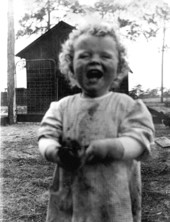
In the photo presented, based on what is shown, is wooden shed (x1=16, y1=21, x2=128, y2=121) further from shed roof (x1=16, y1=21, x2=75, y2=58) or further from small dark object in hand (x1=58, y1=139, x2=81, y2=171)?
small dark object in hand (x1=58, y1=139, x2=81, y2=171)

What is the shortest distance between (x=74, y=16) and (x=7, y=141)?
8.33m

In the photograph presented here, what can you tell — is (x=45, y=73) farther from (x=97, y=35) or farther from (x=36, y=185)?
(x=97, y=35)

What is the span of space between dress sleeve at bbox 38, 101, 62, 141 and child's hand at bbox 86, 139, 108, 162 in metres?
0.25

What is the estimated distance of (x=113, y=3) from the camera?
12.3 metres

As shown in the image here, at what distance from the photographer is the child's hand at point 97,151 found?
1258mm

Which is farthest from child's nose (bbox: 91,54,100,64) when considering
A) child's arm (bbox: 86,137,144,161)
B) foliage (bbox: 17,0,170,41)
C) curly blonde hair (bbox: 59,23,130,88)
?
foliage (bbox: 17,0,170,41)

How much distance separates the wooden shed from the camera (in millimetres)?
11914

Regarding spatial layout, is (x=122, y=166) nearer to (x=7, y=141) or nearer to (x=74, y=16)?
(x=7, y=141)

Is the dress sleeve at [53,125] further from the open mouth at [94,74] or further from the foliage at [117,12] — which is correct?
the foliage at [117,12]

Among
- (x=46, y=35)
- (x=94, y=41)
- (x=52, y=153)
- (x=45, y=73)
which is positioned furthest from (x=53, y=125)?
(x=46, y=35)

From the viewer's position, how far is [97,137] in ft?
4.62

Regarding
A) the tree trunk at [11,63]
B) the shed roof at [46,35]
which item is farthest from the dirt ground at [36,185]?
the shed roof at [46,35]

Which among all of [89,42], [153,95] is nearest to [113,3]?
[89,42]

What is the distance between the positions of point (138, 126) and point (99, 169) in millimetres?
259
